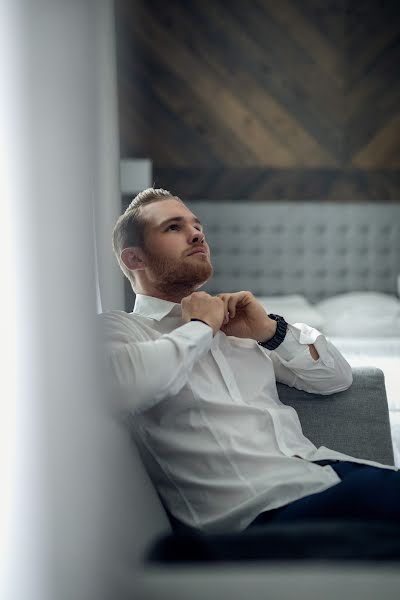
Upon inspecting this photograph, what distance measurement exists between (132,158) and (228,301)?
9.83ft

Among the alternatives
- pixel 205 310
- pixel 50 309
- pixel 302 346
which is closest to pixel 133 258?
pixel 205 310

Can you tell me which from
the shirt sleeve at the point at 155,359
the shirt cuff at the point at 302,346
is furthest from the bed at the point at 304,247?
the shirt sleeve at the point at 155,359

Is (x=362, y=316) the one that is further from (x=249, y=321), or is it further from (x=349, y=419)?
(x=249, y=321)

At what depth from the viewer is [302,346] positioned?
132cm

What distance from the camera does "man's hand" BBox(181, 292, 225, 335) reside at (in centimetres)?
113

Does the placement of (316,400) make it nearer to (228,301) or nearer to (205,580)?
Result: (228,301)

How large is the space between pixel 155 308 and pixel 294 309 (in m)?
2.30

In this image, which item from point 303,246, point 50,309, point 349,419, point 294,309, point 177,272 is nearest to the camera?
point 50,309

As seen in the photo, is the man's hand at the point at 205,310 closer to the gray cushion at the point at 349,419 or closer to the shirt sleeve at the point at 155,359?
the shirt sleeve at the point at 155,359

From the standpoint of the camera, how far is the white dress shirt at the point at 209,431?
1.01 meters

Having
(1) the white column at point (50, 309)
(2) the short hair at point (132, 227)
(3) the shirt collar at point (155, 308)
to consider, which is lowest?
(3) the shirt collar at point (155, 308)

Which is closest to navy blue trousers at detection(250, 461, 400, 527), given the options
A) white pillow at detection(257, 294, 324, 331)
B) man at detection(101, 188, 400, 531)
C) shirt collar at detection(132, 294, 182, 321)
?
man at detection(101, 188, 400, 531)

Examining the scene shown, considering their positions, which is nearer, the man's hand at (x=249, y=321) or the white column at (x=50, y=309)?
the white column at (x=50, y=309)

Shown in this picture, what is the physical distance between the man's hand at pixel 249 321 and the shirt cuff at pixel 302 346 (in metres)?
0.04
